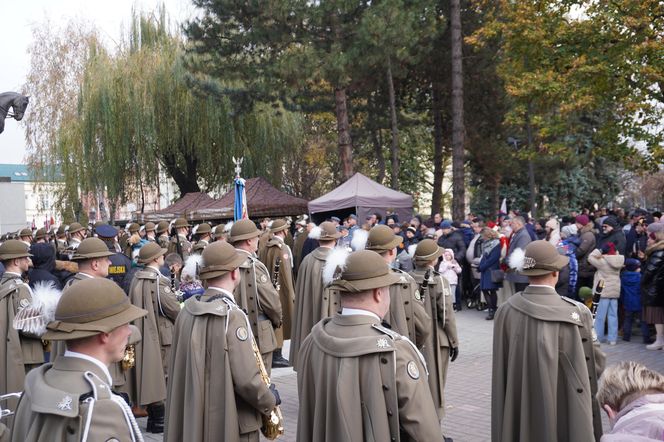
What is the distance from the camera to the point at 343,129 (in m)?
23.1

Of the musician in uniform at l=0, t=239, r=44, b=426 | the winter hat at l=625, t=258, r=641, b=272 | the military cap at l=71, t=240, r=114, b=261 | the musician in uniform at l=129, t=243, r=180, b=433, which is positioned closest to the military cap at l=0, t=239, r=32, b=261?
the musician in uniform at l=0, t=239, r=44, b=426

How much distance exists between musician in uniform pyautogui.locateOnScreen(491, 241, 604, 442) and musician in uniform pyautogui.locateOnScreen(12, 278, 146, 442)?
2923mm

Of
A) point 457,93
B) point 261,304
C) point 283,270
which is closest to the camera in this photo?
point 261,304

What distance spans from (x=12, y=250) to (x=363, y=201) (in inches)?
555

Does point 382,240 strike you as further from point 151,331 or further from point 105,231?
point 105,231

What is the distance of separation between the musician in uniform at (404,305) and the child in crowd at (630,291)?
596cm

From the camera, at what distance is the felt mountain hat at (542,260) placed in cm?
491

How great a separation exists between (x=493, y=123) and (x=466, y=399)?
22563mm

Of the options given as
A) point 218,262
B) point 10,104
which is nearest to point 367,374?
point 218,262

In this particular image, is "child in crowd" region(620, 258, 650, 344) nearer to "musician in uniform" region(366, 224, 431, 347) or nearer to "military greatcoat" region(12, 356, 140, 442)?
"musician in uniform" region(366, 224, 431, 347)

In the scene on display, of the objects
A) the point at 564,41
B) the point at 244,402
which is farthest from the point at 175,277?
the point at 564,41

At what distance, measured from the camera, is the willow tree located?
27969 millimetres

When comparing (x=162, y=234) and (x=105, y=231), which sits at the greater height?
(x=105, y=231)

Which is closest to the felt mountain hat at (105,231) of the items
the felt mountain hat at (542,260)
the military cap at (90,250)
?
the military cap at (90,250)
